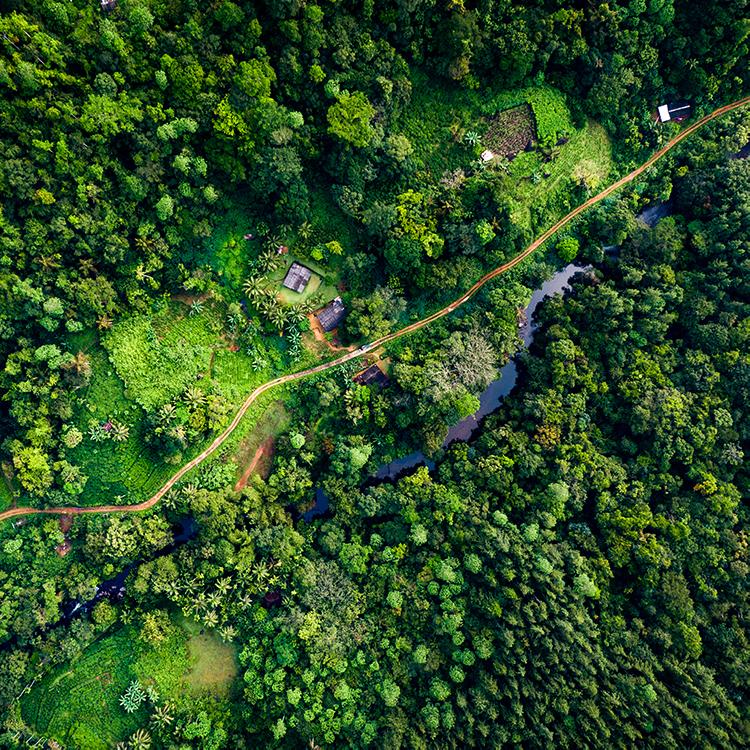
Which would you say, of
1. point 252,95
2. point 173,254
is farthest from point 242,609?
point 252,95

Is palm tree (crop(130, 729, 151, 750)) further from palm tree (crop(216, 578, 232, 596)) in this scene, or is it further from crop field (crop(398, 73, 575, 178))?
crop field (crop(398, 73, 575, 178))

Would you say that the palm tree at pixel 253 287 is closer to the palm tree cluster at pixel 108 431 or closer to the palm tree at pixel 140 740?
the palm tree cluster at pixel 108 431

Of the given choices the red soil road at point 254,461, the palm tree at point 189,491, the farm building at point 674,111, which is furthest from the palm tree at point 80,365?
the farm building at point 674,111

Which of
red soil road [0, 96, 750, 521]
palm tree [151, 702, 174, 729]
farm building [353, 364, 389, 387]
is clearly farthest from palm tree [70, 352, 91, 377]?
palm tree [151, 702, 174, 729]

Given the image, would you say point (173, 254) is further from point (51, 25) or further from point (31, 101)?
point (51, 25)

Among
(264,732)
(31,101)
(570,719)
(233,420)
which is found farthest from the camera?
(233,420)

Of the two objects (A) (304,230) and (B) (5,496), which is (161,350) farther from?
(B) (5,496)
